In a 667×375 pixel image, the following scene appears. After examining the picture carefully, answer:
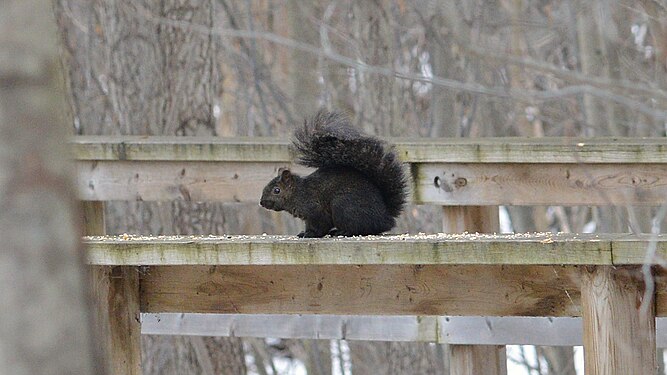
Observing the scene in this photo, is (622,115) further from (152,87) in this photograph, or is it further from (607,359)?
(607,359)

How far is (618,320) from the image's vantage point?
3.34 metres

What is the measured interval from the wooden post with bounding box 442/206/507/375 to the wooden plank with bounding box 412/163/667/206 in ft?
0.44

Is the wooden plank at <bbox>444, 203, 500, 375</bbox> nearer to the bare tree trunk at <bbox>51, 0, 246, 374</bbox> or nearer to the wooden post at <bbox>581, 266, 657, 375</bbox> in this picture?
the wooden post at <bbox>581, 266, 657, 375</bbox>

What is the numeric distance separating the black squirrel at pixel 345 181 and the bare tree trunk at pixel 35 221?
3.02 m

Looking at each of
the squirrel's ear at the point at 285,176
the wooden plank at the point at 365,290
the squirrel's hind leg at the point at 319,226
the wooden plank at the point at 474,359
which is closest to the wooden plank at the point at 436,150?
the squirrel's ear at the point at 285,176

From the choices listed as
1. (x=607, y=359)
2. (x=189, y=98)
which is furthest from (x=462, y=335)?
(x=189, y=98)

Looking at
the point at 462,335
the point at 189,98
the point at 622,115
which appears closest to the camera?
the point at 462,335

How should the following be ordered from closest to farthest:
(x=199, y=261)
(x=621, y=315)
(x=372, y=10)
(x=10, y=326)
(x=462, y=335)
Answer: (x=10, y=326), (x=621, y=315), (x=199, y=261), (x=462, y=335), (x=372, y=10)

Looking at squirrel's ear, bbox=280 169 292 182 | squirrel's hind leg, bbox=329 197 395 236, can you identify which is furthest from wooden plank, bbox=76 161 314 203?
squirrel's hind leg, bbox=329 197 395 236

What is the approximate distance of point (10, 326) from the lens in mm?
1455

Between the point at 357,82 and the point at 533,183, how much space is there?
5.37m

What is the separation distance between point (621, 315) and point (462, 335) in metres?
1.56

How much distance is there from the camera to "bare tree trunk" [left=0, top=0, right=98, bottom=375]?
1441 mm

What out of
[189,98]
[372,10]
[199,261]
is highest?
[372,10]
